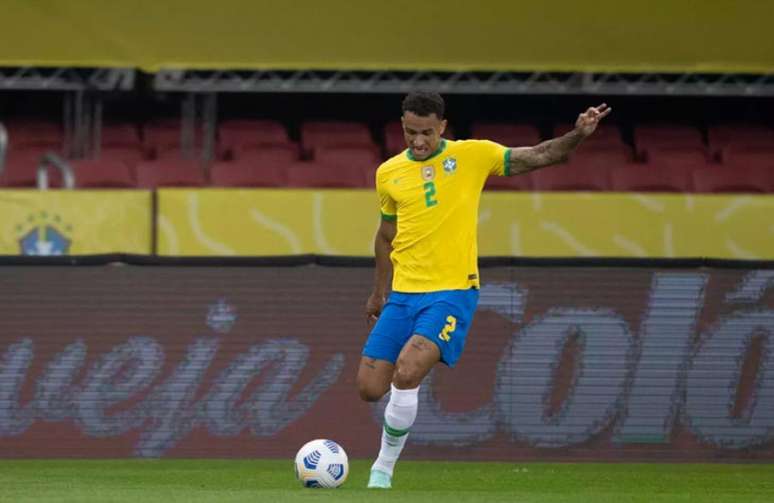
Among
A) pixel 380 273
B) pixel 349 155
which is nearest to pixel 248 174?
pixel 349 155

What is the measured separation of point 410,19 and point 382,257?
802 cm

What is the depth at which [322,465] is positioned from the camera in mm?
8656

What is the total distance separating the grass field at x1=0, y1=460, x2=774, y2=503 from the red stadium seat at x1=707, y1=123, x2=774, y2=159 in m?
7.02

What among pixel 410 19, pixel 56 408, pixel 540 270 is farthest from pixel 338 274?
pixel 410 19

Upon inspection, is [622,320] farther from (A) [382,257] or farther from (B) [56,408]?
(B) [56,408]

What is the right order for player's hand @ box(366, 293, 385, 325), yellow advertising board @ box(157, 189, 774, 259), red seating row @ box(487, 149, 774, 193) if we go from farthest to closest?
red seating row @ box(487, 149, 774, 193) → yellow advertising board @ box(157, 189, 774, 259) → player's hand @ box(366, 293, 385, 325)

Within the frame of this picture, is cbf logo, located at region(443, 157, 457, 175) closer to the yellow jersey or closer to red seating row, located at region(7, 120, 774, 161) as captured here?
the yellow jersey

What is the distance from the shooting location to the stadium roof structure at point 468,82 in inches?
649

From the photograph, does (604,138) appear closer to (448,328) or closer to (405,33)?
(405,33)

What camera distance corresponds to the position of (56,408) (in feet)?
37.3

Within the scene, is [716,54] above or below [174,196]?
above

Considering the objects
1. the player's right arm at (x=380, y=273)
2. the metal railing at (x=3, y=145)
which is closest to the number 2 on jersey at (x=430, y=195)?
the player's right arm at (x=380, y=273)

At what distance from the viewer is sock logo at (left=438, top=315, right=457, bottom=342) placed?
27.7ft

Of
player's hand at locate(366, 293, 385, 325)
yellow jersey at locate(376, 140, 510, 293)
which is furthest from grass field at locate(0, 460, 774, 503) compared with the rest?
yellow jersey at locate(376, 140, 510, 293)
